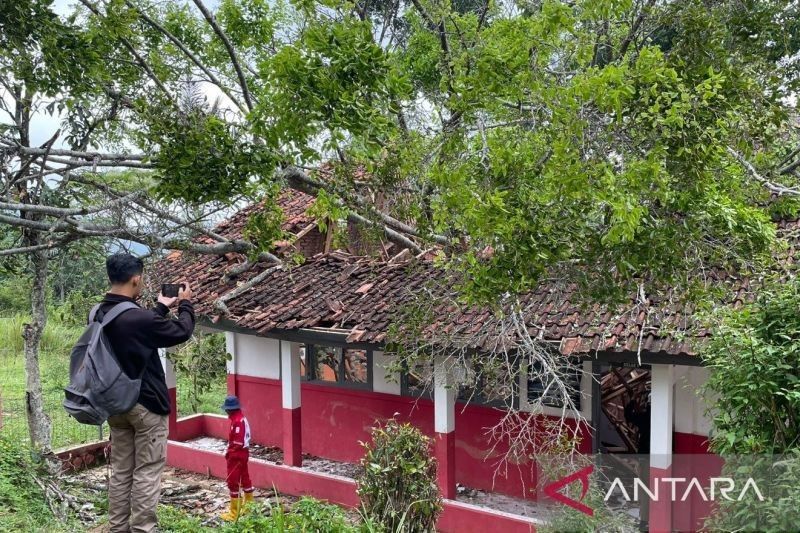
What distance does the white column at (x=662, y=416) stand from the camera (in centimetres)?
685

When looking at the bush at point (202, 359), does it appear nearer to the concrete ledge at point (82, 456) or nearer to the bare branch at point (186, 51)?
the concrete ledge at point (82, 456)

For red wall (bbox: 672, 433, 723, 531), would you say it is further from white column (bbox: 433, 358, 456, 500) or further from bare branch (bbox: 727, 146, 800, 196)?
bare branch (bbox: 727, 146, 800, 196)

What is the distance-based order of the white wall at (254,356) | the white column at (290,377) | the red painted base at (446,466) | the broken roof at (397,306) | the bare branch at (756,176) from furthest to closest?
1. the white wall at (254,356)
2. the white column at (290,377)
3. the red painted base at (446,466)
4. the broken roof at (397,306)
5. the bare branch at (756,176)

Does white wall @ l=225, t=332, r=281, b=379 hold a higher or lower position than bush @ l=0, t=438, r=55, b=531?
higher

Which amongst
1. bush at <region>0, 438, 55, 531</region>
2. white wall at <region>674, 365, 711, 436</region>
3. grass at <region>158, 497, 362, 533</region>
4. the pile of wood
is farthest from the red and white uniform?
white wall at <region>674, 365, 711, 436</region>

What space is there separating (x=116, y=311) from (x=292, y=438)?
6.34m

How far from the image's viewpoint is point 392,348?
6.60m

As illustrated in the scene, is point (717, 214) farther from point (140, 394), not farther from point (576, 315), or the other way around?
point (140, 394)

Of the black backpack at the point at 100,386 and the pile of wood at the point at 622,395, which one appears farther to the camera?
the pile of wood at the point at 622,395

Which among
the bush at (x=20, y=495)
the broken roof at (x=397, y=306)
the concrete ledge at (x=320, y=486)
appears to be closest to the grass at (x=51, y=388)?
the bush at (x=20, y=495)

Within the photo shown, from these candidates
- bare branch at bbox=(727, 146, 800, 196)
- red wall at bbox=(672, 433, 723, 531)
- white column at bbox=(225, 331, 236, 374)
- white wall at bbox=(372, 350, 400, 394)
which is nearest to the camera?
bare branch at bbox=(727, 146, 800, 196)

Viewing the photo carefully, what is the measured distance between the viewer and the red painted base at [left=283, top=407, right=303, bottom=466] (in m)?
9.59

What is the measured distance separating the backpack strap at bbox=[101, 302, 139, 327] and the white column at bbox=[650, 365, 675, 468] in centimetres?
555

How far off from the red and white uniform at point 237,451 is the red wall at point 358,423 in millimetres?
2265
